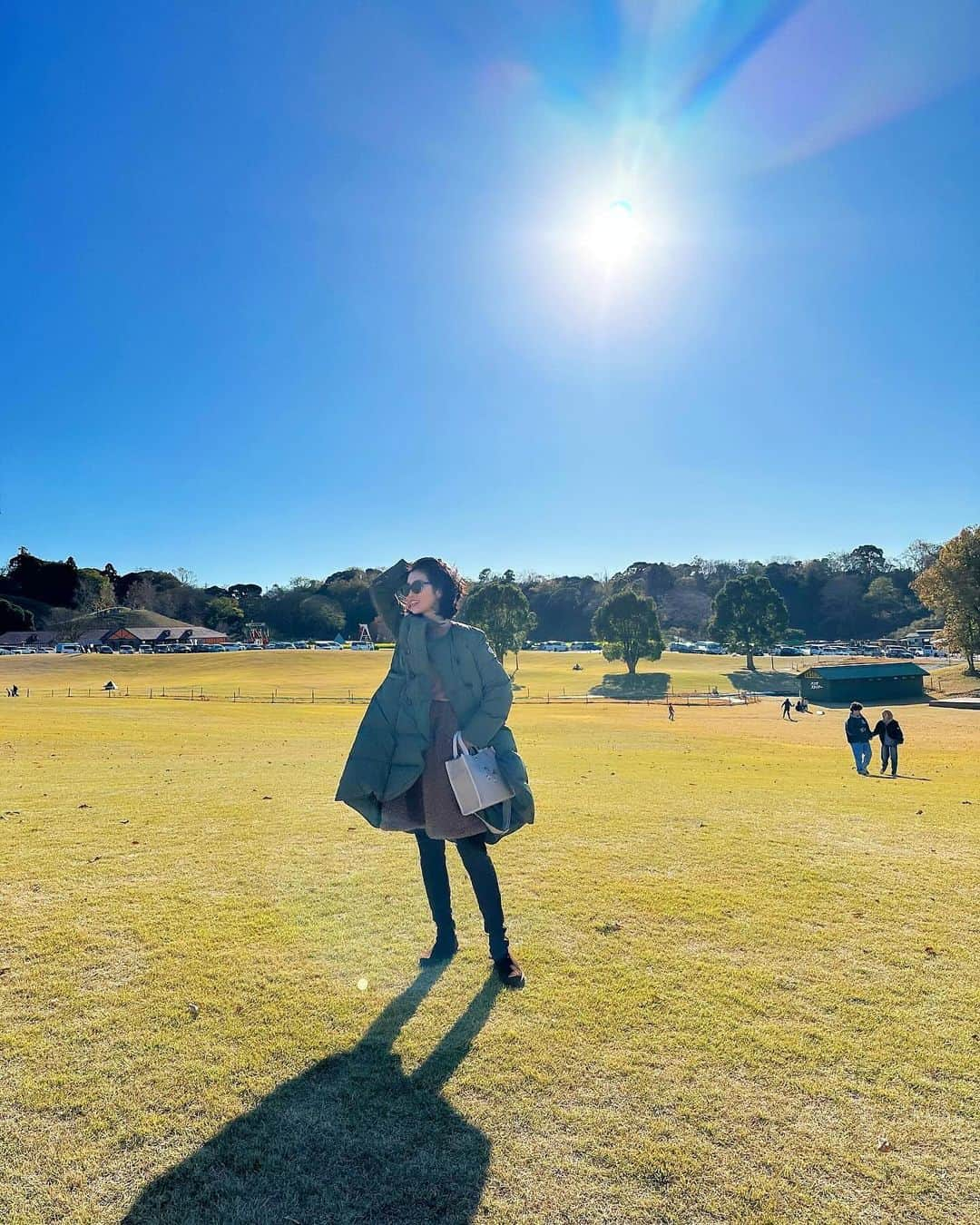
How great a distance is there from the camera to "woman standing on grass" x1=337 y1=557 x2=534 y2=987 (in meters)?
4.36

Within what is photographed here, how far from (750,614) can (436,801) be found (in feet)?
263

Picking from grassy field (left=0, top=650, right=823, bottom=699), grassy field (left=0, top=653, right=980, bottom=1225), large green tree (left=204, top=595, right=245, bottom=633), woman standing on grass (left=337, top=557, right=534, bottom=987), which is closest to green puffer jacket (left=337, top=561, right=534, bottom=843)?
woman standing on grass (left=337, top=557, right=534, bottom=987)

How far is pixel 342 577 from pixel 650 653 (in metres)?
92.8

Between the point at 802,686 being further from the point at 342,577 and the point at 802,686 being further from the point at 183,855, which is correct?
the point at 342,577

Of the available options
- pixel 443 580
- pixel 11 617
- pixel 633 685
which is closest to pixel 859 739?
pixel 443 580

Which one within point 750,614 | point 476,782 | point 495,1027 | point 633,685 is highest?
point 750,614

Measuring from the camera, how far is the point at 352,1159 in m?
2.85

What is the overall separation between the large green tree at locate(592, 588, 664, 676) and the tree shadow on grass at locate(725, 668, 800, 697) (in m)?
8.99

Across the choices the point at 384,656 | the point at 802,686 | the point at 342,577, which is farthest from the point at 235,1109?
the point at 342,577

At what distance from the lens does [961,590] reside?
59.9 metres

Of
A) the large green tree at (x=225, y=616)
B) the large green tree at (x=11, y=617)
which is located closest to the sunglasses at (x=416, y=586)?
the large green tree at (x=225, y=616)

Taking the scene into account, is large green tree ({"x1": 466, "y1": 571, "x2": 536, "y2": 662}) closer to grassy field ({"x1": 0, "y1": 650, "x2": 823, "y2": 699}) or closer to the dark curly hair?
grassy field ({"x1": 0, "y1": 650, "x2": 823, "y2": 699})

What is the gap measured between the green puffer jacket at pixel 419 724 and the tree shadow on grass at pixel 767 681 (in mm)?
62009

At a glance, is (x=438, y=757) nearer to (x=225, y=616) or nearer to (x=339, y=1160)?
(x=339, y=1160)
